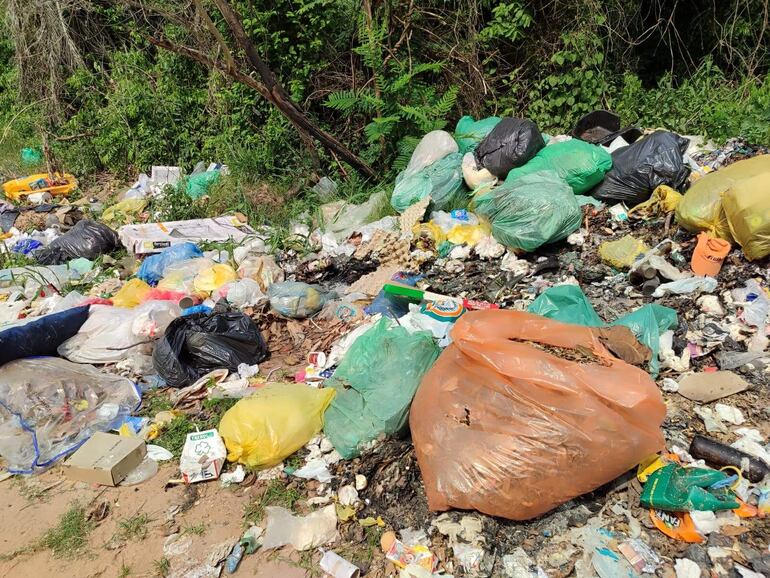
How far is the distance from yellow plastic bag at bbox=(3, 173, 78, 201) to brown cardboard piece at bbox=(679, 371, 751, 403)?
642cm

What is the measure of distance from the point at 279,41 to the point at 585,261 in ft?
11.1

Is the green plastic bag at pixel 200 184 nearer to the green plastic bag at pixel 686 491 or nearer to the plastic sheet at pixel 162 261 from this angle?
the plastic sheet at pixel 162 261

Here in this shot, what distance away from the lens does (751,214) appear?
9.98 ft

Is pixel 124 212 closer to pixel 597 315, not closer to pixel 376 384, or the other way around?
pixel 376 384

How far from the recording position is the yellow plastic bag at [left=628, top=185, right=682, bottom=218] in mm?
3695

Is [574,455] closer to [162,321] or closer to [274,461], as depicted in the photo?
[274,461]

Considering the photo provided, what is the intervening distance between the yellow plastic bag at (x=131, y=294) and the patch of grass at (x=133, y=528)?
1693 millimetres

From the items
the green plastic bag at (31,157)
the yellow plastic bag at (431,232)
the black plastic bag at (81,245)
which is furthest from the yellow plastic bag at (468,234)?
the green plastic bag at (31,157)

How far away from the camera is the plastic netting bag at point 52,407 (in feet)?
8.76

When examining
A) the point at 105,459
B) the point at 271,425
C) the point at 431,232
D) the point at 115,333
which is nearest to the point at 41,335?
the point at 115,333

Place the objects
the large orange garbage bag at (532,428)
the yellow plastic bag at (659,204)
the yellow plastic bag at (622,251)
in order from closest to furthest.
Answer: the large orange garbage bag at (532,428)
the yellow plastic bag at (622,251)
the yellow plastic bag at (659,204)

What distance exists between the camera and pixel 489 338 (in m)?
2.17

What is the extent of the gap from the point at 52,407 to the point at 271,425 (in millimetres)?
1196

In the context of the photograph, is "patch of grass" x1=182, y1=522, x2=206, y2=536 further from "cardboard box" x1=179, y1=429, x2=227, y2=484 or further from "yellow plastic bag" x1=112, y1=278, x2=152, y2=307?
"yellow plastic bag" x1=112, y1=278, x2=152, y2=307
